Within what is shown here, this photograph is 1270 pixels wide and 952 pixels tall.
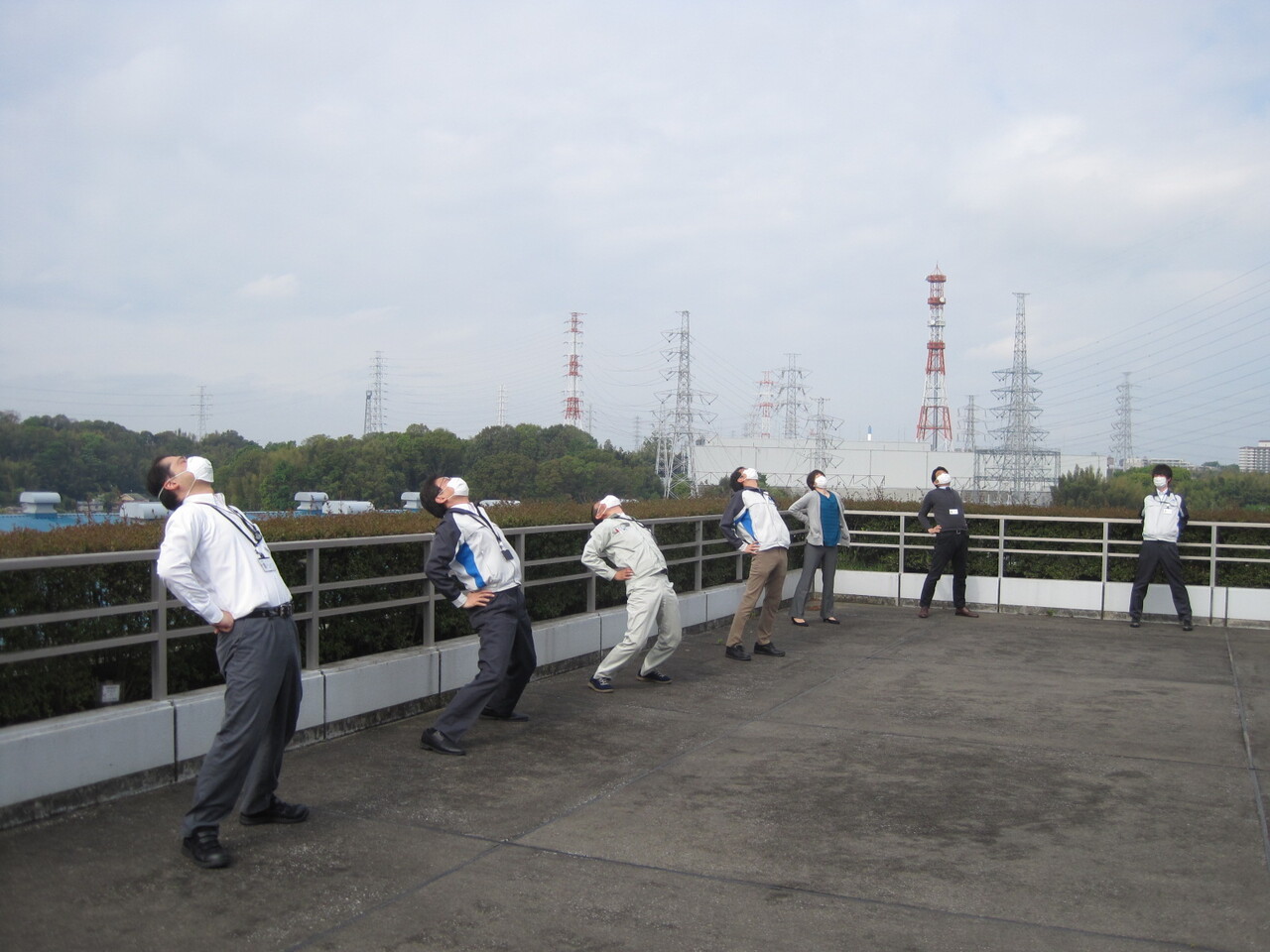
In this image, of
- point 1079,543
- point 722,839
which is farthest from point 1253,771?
point 1079,543

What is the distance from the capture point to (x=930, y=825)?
5777 millimetres

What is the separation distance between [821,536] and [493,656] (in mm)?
7528

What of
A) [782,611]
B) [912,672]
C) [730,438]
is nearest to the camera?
[912,672]

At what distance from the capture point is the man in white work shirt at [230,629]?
4.94 metres

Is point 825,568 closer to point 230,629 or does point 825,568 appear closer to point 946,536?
point 946,536

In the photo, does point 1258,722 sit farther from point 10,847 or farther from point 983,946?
point 10,847

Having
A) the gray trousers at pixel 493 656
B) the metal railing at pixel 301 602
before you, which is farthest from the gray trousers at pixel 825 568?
the gray trousers at pixel 493 656

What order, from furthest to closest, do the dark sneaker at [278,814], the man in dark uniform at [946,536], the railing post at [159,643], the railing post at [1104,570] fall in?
the railing post at [1104,570]
the man in dark uniform at [946,536]
the railing post at [159,643]
the dark sneaker at [278,814]

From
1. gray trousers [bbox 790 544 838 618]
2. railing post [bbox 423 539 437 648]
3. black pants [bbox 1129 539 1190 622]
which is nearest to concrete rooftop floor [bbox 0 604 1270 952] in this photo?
railing post [bbox 423 539 437 648]

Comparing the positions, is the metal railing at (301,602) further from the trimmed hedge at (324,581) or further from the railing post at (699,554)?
the railing post at (699,554)

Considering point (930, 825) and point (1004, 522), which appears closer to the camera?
point (930, 825)

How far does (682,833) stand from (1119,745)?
12.0ft

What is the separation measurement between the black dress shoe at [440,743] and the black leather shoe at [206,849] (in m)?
2.07

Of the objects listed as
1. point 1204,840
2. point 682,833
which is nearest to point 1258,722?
point 1204,840
